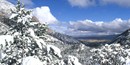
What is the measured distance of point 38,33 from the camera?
487 inches

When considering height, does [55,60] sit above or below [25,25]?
below

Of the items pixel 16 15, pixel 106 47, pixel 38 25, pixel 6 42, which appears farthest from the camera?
pixel 106 47

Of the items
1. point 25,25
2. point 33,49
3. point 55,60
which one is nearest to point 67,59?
point 55,60

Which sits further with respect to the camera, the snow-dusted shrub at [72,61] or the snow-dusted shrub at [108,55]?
the snow-dusted shrub at [108,55]

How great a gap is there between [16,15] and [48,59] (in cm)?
211

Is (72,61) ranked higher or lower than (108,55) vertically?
higher

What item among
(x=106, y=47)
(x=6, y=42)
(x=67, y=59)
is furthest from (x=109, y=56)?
(x=6, y=42)

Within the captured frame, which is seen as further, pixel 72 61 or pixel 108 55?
pixel 108 55

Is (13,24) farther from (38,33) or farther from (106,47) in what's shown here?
(106,47)

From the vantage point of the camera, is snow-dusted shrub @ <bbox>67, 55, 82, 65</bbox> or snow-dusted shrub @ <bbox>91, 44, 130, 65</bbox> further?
snow-dusted shrub @ <bbox>91, 44, 130, 65</bbox>

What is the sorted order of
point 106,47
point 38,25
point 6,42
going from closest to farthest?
point 6,42 → point 38,25 → point 106,47

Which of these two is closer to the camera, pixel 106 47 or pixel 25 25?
pixel 25 25

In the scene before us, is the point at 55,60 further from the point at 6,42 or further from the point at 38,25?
the point at 6,42

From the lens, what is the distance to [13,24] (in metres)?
12.3
